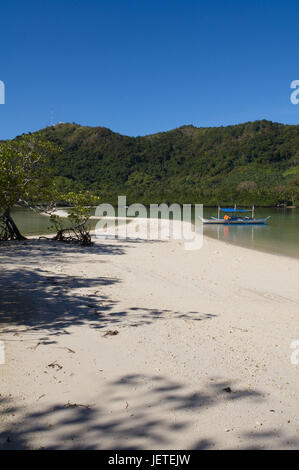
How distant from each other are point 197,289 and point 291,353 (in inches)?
149

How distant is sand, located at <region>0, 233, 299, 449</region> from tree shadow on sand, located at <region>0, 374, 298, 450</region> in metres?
0.01

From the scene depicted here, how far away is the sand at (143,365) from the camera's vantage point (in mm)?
2844

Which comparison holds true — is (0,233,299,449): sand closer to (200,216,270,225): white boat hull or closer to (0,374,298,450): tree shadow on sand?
(0,374,298,450): tree shadow on sand

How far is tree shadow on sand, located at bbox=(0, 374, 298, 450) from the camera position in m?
2.71

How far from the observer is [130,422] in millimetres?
2945

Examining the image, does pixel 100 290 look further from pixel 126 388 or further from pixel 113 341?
pixel 126 388

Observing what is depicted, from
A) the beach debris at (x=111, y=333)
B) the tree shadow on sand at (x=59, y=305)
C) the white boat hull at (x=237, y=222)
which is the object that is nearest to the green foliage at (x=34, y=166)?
the tree shadow on sand at (x=59, y=305)

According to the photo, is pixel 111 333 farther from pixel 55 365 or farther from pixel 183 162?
pixel 183 162

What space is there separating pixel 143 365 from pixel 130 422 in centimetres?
110

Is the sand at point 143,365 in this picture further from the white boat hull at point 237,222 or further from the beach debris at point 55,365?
the white boat hull at point 237,222

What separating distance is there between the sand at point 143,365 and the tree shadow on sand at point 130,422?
0.4 inches

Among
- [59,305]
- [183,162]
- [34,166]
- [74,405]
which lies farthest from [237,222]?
[183,162]
